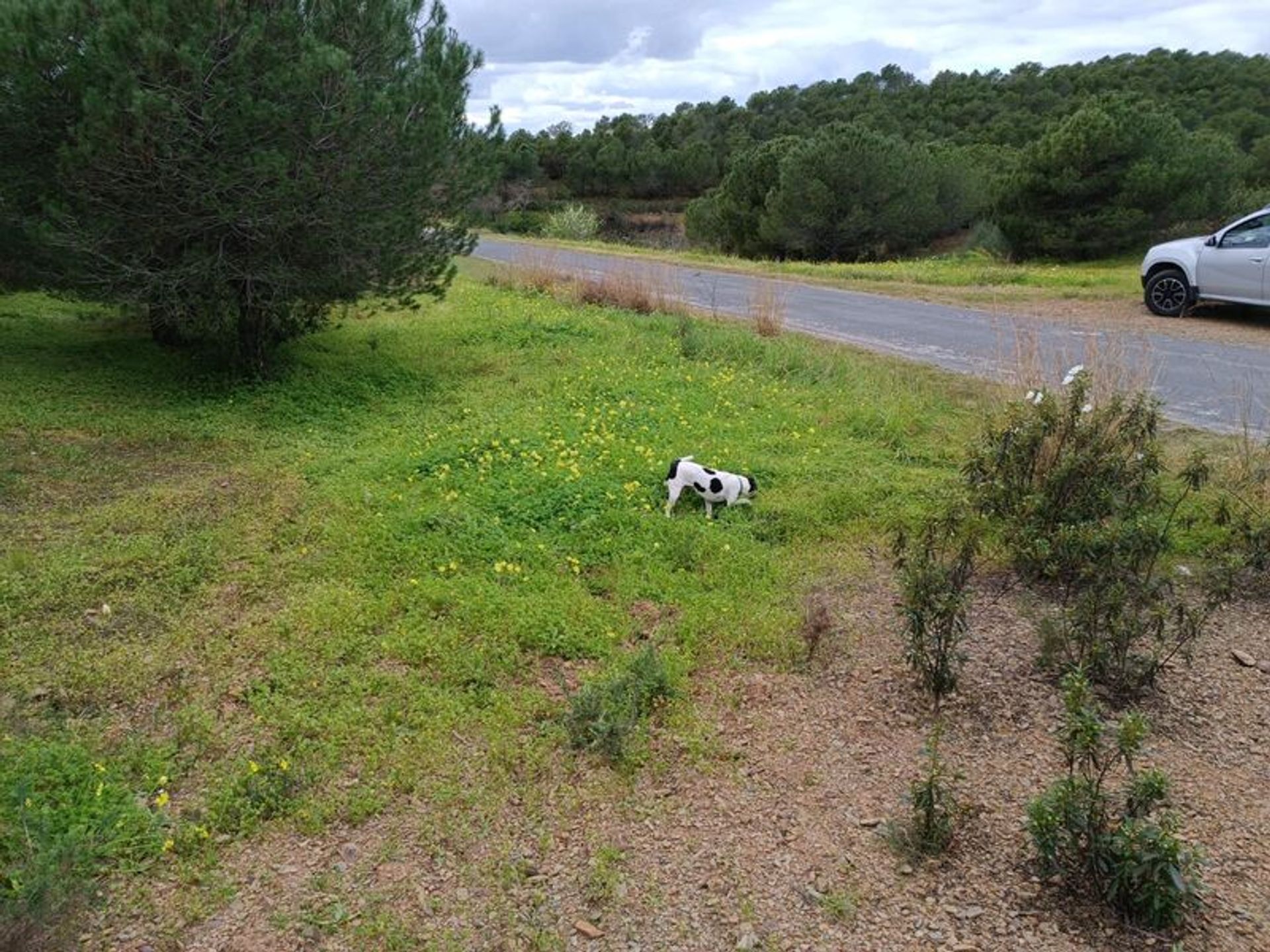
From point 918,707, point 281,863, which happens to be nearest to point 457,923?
point 281,863

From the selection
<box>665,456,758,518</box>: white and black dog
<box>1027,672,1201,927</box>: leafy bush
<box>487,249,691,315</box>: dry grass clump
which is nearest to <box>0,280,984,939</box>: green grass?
<box>665,456,758,518</box>: white and black dog

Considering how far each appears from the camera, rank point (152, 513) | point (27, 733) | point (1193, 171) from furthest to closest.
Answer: point (1193, 171), point (152, 513), point (27, 733)

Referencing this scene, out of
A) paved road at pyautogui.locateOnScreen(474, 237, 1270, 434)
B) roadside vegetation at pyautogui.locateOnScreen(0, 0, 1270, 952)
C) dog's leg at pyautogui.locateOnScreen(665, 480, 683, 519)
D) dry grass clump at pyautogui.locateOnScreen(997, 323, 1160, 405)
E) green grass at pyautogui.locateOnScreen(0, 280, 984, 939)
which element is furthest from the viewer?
paved road at pyautogui.locateOnScreen(474, 237, 1270, 434)

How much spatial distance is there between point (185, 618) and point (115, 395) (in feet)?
15.6

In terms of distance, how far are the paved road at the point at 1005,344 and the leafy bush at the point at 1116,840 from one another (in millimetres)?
3947

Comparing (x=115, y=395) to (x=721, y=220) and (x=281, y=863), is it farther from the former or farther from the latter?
(x=721, y=220)

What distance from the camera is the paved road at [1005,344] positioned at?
7551mm

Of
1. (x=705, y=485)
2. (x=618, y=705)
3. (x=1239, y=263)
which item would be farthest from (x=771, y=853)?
(x=1239, y=263)

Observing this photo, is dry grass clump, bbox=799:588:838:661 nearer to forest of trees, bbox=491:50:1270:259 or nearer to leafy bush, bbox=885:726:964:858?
leafy bush, bbox=885:726:964:858

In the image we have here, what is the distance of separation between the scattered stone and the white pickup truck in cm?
1260

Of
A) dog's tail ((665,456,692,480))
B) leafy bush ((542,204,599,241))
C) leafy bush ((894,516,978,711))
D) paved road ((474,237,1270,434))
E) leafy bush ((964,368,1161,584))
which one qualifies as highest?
leafy bush ((542,204,599,241))

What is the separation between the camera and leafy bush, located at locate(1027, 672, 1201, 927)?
241 centimetres

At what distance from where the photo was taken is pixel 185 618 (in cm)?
427

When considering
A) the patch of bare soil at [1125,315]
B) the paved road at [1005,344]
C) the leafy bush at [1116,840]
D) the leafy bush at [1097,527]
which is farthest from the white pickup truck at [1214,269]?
the leafy bush at [1116,840]
